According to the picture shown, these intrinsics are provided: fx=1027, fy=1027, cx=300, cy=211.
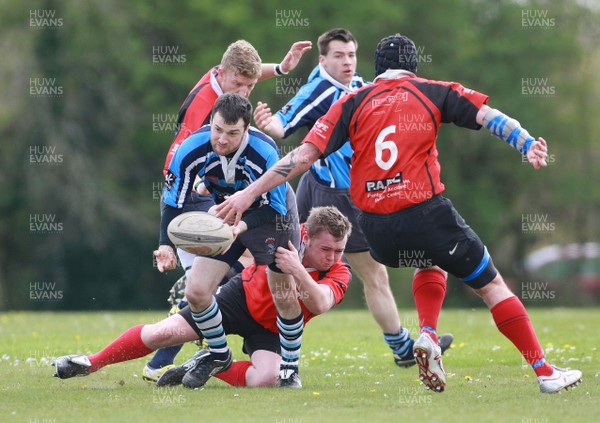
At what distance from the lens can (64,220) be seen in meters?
29.1

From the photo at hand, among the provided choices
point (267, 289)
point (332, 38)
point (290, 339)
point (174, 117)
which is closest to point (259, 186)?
point (267, 289)

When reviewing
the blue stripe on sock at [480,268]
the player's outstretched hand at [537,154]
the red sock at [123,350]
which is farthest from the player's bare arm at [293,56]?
the player's outstretched hand at [537,154]

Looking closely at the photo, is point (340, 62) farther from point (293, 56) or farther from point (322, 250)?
point (322, 250)

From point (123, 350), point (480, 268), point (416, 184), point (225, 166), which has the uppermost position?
point (225, 166)

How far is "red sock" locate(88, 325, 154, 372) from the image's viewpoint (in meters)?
7.54

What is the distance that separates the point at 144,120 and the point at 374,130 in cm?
2665

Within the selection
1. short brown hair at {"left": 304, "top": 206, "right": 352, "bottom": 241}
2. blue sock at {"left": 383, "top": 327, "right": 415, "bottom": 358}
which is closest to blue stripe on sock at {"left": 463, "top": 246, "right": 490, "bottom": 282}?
short brown hair at {"left": 304, "top": 206, "right": 352, "bottom": 241}

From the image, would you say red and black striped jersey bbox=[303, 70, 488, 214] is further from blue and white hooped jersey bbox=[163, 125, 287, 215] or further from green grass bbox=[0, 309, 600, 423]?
green grass bbox=[0, 309, 600, 423]

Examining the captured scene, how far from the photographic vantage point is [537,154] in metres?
6.40

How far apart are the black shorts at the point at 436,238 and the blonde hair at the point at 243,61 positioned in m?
2.04

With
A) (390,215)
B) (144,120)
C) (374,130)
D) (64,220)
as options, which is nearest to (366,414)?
(390,215)

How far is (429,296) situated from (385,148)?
1.12 meters

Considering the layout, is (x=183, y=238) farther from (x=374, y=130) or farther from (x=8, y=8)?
(x=8, y=8)

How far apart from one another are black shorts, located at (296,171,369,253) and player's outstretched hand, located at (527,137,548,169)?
290 cm
